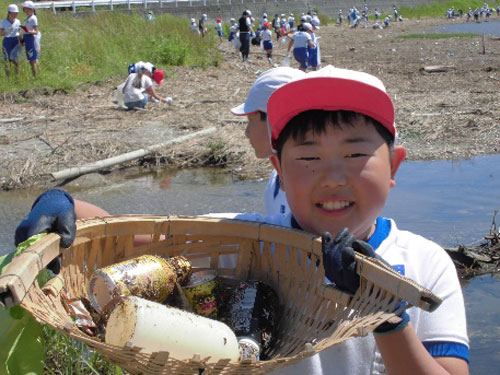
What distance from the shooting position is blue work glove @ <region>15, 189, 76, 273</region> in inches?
63.7

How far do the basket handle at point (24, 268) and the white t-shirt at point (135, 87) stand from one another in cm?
971

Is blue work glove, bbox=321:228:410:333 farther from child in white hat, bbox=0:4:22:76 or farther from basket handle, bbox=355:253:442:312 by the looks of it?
child in white hat, bbox=0:4:22:76

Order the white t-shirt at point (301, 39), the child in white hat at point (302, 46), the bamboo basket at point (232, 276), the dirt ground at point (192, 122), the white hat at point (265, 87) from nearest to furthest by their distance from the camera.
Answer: the bamboo basket at point (232, 276)
the white hat at point (265, 87)
the dirt ground at point (192, 122)
the white t-shirt at point (301, 39)
the child in white hat at point (302, 46)

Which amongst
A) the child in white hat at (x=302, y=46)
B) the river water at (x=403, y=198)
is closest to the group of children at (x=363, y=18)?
the child in white hat at (x=302, y=46)

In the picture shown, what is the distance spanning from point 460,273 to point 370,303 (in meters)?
3.26

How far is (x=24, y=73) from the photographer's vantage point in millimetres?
13422

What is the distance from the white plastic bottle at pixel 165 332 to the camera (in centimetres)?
138

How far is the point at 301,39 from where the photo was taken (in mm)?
17016

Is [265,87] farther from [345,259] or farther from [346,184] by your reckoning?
[345,259]

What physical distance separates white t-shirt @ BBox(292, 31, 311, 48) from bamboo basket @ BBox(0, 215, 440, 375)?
50.5 feet

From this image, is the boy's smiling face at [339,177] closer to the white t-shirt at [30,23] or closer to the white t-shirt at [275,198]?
the white t-shirt at [275,198]

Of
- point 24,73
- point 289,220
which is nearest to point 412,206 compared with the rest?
point 289,220

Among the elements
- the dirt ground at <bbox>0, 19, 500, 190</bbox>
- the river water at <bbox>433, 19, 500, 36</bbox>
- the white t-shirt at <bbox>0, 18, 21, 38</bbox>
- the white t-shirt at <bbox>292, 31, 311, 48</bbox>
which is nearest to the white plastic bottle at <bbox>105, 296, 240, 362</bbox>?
the dirt ground at <bbox>0, 19, 500, 190</bbox>

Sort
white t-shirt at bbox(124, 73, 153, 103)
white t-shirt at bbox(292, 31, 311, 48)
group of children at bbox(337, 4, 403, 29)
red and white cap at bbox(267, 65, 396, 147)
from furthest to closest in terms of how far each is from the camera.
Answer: group of children at bbox(337, 4, 403, 29) < white t-shirt at bbox(292, 31, 311, 48) < white t-shirt at bbox(124, 73, 153, 103) < red and white cap at bbox(267, 65, 396, 147)
